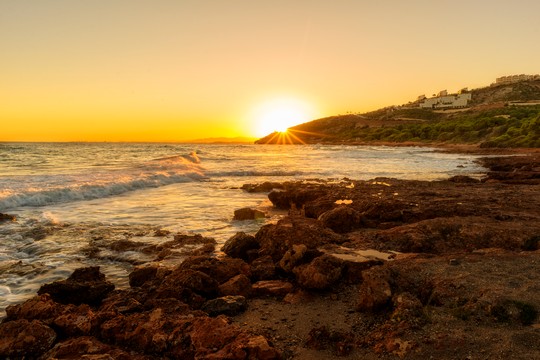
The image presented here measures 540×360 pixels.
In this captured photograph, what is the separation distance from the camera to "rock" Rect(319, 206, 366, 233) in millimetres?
7734

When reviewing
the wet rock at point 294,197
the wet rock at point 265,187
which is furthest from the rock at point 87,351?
the wet rock at point 265,187

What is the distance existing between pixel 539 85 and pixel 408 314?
143563 millimetres

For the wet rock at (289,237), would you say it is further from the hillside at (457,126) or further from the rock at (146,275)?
the hillside at (457,126)

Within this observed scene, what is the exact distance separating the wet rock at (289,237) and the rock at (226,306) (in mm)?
1582

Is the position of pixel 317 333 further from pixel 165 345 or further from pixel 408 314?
pixel 165 345

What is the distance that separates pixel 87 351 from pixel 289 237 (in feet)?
11.6

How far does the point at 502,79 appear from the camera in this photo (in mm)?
163750

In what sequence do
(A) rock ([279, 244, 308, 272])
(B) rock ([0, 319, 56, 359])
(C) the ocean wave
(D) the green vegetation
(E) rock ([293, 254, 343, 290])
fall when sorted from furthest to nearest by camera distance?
(D) the green vegetation → (C) the ocean wave → (A) rock ([279, 244, 308, 272]) → (E) rock ([293, 254, 343, 290]) → (B) rock ([0, 319, 56, 359])

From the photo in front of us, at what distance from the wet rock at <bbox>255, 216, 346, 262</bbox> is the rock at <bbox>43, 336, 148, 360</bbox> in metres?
2.97

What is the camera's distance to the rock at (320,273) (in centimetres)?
477

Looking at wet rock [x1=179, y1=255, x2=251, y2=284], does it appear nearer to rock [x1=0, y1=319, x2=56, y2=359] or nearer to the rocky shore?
the rocky shore

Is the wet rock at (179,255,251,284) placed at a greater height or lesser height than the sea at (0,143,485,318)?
greater

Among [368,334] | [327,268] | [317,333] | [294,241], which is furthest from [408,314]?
[294,241]

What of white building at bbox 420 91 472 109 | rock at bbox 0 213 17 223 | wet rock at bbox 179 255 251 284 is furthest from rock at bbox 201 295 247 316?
white building at bbox 420 91 472 109
